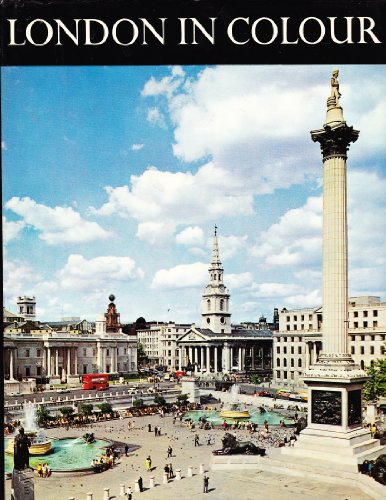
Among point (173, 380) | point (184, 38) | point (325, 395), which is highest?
point (184, 38)

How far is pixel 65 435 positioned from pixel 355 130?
34100 mm

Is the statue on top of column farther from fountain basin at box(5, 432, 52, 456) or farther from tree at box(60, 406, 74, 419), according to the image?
tree at box(60, 406, 74, 419)

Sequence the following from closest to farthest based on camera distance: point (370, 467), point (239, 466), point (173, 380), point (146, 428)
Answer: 1. point (370, 467)
2. point (239, 466)
3. point (146, 428)
4. point (173, 380)

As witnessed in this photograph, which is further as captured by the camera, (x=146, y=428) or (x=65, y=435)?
(x=146, y=428)

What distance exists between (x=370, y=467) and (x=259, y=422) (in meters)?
27.9

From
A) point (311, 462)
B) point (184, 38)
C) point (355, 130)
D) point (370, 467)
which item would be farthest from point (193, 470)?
point (184, 38)

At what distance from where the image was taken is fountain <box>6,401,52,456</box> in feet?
144

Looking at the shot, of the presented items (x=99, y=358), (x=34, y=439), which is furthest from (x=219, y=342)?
(x=34, y=439)

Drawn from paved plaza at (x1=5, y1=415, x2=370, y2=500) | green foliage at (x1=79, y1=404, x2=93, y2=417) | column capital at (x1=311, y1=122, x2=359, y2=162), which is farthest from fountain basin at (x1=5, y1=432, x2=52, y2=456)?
column capital at (x1=311, y1=122, x2=359, y2=162)

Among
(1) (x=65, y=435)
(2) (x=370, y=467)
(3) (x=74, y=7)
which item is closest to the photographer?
(3) (x=74, y=7)

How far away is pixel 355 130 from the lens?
1545 inches

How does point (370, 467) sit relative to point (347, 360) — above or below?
below

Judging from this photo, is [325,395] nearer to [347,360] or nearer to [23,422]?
[347,360]

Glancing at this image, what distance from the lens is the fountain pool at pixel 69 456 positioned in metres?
39.6
